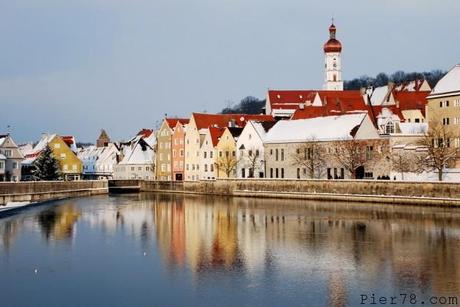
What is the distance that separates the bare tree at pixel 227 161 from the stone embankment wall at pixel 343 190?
4.17m

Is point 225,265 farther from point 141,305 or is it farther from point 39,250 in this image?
point 39,250

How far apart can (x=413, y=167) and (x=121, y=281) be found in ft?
135

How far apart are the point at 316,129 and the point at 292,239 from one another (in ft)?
127

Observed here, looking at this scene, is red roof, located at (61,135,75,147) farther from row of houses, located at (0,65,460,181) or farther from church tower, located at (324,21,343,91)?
church tower, located at (324,21,343,91)

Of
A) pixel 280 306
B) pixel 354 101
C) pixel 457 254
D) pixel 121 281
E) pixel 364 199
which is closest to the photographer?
pixel 280 306

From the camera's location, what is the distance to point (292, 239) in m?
37.1

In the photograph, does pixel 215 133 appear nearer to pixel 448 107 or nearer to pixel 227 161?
pixel 227 161

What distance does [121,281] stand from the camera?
88.7 ft

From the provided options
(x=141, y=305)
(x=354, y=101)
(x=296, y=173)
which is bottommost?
(x=141, y=305)

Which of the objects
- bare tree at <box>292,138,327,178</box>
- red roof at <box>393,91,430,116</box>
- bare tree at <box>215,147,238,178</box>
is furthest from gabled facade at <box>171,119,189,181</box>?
red roof at <box>393,91,430,116</box>

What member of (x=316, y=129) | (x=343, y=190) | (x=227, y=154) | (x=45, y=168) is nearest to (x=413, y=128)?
(x=316, y=129)

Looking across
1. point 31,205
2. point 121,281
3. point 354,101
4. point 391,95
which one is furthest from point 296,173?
point 121,281

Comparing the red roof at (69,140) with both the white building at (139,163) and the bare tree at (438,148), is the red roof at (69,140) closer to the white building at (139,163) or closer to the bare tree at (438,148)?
the white building at (139,163)

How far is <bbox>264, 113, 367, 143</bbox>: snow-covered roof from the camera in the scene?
70.4 metres
